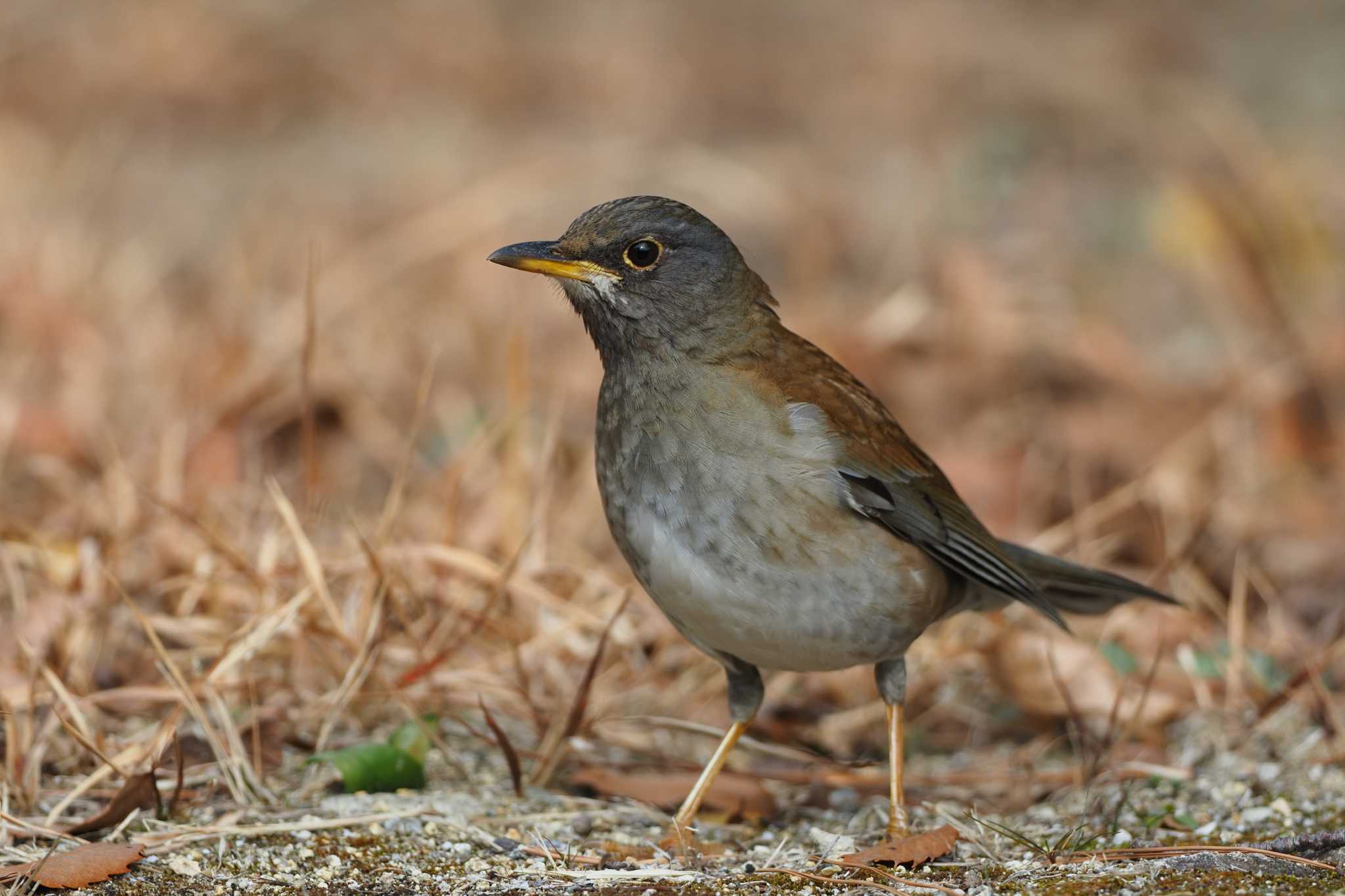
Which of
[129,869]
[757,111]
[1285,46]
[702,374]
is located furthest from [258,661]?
[1285,46]

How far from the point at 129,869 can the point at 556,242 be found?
179cm

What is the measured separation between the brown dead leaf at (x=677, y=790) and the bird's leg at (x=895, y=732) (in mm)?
348

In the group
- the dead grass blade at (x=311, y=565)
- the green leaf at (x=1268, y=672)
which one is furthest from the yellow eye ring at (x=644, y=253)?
the green leaf at (x=1268, y=672)

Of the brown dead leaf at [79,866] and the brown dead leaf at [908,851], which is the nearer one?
the brown dead leaf at [79,866]

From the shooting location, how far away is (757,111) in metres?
11.8

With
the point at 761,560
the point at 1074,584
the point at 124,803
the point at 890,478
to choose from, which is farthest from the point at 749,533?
the point at 124,803

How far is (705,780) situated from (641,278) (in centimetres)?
128

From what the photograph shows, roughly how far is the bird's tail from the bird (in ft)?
0.67

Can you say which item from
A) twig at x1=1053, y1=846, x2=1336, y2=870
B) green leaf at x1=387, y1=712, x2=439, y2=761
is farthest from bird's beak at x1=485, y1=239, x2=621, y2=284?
twig at x1=1053, y1=846, x2=1336, y2=870

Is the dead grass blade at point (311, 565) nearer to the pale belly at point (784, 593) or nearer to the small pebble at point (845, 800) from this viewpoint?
the pale belly at point (784, 593)

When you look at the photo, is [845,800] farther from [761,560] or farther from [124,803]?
[124,803]

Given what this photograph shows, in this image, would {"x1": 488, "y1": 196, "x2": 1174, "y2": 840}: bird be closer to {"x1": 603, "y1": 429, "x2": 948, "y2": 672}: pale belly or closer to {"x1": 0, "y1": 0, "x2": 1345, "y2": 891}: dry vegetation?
{"x1": 603, "y1": 429, "x2": 948, "y2": 672}: pale belly

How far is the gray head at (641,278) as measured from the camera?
3.94 m

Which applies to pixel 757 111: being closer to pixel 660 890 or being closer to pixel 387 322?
pixel 387 322
